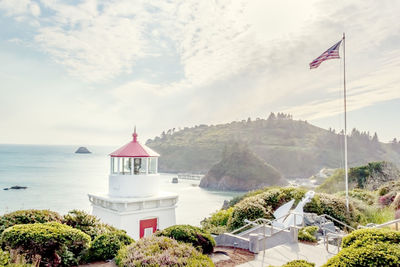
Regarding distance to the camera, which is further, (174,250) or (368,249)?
(174,250)

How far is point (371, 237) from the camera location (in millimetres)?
5391

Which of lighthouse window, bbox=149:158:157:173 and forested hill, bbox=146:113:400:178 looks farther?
forested hill, bbox=146:113:400:178

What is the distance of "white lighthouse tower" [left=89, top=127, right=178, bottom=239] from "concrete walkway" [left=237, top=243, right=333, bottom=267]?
23.4ft

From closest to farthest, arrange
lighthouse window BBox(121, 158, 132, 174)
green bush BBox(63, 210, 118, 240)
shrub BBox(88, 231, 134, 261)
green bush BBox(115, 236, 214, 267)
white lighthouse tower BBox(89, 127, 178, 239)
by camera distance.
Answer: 1. green bush BBox(115, 236, 214, 267)
2. shrub BBox(88, 231, 134, 261)
3. green bush BBox(63, 210, 118, 240)
4. white lighthouse tower BBox(89, 127, 178, 239)
5. lighthouse window BBox(121, 158, 132, 174)

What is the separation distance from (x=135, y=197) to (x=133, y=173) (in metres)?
1.18

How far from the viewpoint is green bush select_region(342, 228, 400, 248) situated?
524cm

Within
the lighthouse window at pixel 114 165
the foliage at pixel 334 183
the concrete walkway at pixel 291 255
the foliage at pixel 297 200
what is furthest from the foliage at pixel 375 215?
the foliage at pixel 334 183

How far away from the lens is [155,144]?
131 metres

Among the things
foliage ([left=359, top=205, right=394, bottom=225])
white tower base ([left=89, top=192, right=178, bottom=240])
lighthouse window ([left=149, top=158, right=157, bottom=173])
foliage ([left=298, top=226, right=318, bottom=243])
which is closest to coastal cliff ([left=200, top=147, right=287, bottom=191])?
foliage ([left=359, top=205, right=394, bottom=225])

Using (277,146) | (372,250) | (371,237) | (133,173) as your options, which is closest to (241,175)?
(277,146)

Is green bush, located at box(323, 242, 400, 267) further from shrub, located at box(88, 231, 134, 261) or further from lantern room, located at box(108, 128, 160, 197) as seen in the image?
lantern room, located at box(108, 128, 160, 197)

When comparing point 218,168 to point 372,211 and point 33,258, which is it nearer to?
point 372,211

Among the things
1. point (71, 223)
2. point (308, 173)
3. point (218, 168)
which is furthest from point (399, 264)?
point (308, 173)

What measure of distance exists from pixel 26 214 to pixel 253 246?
6508 mm
